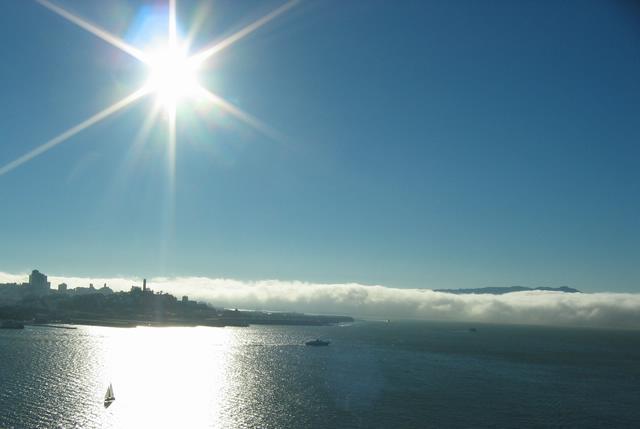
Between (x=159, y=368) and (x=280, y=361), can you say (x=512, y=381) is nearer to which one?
(x=280, y=361)

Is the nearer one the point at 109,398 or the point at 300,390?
the point at 109,398

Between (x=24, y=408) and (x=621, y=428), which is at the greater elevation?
(x=24, y=408)

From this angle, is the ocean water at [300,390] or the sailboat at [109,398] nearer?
the ocean water at [300,390]

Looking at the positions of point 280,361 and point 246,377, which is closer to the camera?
point 246,377

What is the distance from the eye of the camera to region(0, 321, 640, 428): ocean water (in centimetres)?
7319

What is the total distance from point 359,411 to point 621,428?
42.8 meters

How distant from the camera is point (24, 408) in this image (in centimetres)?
7231

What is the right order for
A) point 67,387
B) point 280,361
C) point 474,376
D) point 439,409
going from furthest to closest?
point 280,361, point 474,376, point 67,387, point 439,409

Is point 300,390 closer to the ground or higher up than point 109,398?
closer to the ground

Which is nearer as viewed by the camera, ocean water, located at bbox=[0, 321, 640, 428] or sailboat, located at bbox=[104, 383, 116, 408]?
ocean water, located at bbox=[0, 321, 640, 428]

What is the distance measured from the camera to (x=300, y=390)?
96188mm

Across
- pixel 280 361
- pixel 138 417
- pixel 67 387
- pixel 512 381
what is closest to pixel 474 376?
pixel 512 381

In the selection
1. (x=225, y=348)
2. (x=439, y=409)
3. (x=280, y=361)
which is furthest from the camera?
(x=225, y=348)

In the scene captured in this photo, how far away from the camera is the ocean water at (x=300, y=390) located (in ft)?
240
